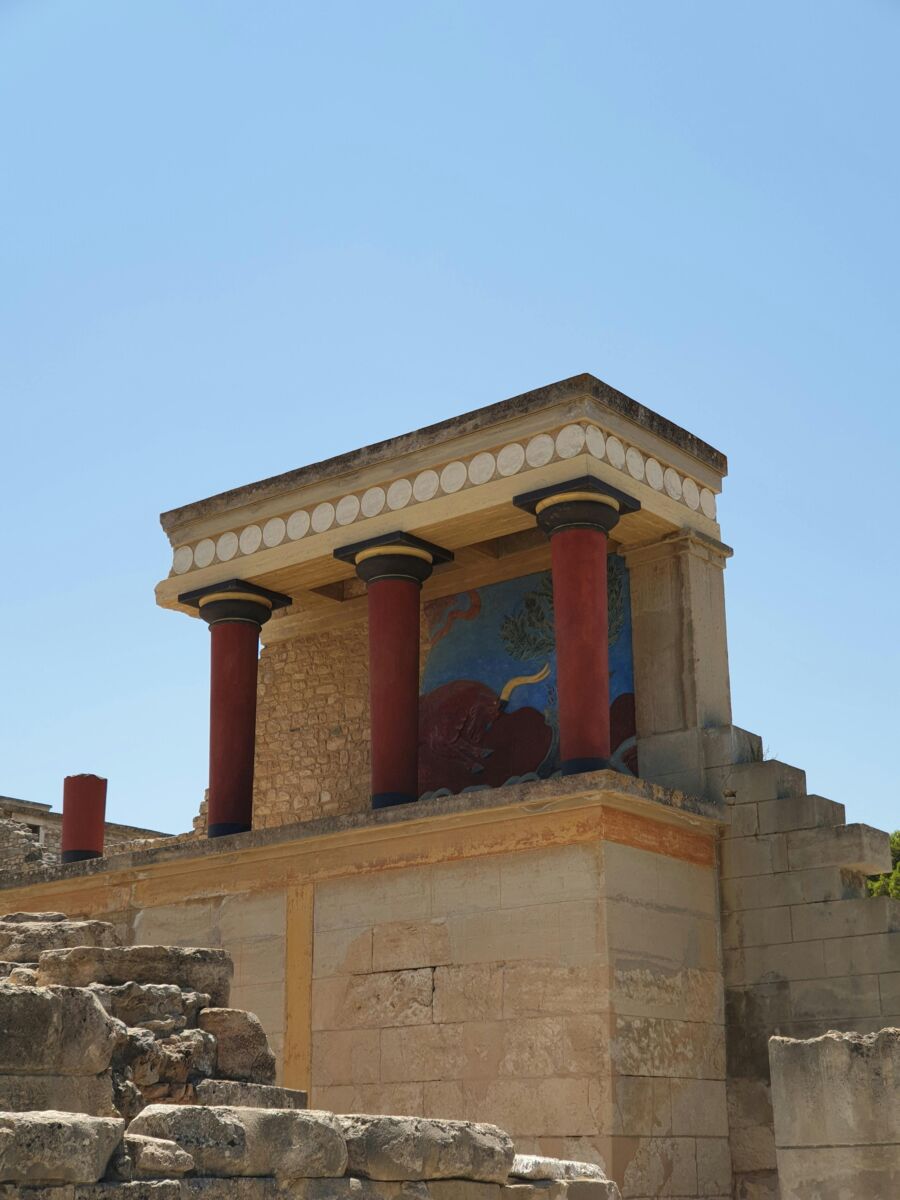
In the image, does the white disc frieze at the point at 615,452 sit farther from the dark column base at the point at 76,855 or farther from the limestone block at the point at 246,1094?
the limestone block at the point at 246,1094

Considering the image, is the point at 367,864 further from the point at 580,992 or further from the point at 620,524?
the point at 620,524

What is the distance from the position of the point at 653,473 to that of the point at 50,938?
22.4 ft

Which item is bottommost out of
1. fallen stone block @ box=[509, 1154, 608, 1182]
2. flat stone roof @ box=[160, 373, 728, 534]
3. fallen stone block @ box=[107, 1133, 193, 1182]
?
fallen stone block @ box=[509, 1154, 608, 1182]

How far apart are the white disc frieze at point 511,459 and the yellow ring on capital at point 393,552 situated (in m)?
1.12

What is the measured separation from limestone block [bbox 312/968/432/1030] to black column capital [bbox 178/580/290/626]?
395 cm

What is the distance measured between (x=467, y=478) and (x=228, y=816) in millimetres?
3758

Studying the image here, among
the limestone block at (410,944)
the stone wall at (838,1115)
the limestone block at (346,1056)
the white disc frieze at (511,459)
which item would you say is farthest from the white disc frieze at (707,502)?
the stone wall at (838,1115)

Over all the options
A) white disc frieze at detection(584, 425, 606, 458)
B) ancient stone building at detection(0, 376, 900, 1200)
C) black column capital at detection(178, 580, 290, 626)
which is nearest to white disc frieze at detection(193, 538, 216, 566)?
ancient stone building at detection(0, 376, 900, 1200)

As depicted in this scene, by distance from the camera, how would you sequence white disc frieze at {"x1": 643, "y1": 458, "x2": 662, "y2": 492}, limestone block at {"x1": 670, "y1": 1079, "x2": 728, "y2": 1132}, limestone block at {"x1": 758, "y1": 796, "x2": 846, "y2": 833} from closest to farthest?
limestone block at {"x1": 670, "y1": 1079, "x2": 728, "y2": 1132} < limestone block at {"x1": 758, "y1": 796, "x2": 846, "y2": 833} < white disc frieze at {"x1": 643, "y1": 458, "x2": 662, "y2": 492}

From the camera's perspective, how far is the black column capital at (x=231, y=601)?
14172 millimetres

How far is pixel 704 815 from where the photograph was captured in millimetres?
11508

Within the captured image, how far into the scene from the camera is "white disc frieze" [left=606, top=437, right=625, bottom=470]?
1217 cm

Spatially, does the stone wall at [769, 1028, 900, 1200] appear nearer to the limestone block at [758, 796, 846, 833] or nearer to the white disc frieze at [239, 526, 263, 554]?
the limestone block at [758, 796, 846, 833]

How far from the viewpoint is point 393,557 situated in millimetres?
13094
